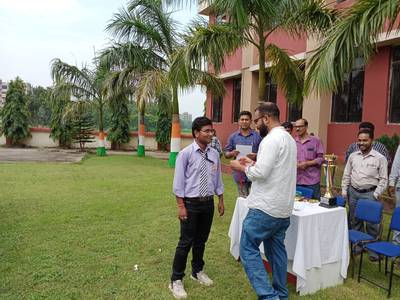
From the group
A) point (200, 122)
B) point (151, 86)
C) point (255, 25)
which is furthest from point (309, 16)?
point (151, 86)

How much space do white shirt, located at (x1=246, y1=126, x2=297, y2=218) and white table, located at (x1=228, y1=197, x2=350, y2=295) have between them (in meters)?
0.60

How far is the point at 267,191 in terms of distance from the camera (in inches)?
130

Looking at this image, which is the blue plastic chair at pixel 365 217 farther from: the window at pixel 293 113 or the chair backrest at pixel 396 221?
the window at pixel 293 113

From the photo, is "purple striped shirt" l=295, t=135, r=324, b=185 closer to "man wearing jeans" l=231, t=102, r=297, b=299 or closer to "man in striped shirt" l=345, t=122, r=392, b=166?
"man in striped shirt" l=345, t=122, r=392, b=166

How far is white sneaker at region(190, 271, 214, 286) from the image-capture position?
4152 mm

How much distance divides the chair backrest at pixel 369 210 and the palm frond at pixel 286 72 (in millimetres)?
4628

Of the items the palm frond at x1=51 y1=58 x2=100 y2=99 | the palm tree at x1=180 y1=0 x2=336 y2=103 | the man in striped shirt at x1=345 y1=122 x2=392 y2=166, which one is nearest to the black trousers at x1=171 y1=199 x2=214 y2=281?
the man in striped shirt at x1=345 y1=122 x2=392 y2=166

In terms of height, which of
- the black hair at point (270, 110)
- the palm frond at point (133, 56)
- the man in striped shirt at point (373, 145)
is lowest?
the man in striped shirt at point (373, 145)

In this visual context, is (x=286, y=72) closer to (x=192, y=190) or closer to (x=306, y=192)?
(x=306, y=192)

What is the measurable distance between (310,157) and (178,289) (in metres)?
2.75

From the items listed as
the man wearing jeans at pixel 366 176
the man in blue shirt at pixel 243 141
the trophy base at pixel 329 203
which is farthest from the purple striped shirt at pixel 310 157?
the trophy base at pixel 329 203

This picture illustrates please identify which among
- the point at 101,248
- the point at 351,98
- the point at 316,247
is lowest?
the point at 101,248

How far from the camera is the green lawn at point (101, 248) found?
3.98 m

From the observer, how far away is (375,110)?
1071 centimetres
